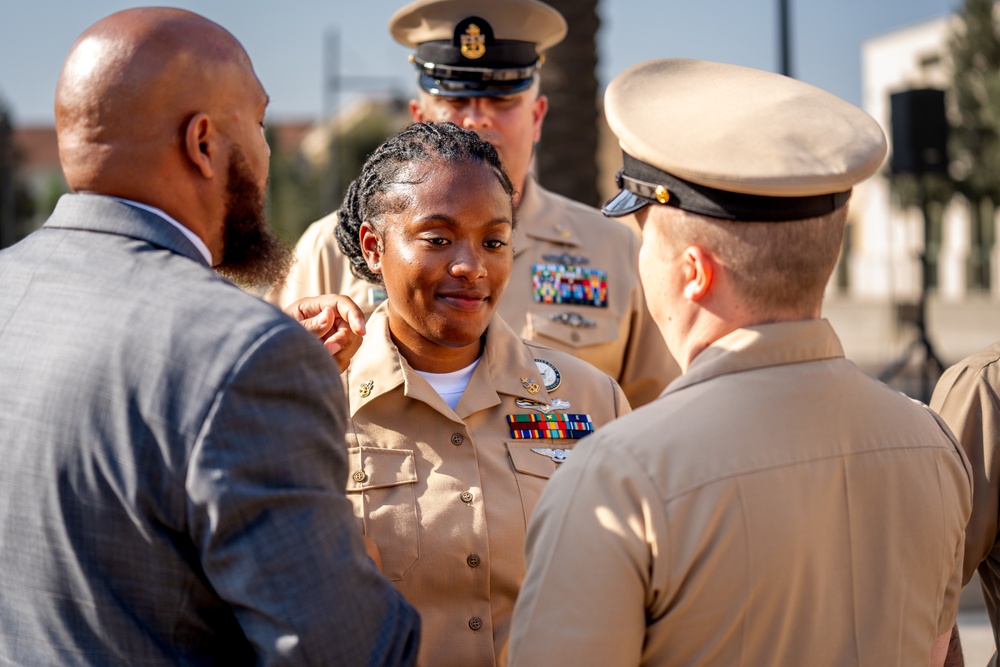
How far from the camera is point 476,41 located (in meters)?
3.94

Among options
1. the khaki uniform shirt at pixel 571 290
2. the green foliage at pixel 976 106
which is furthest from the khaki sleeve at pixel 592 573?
the green foliage at pixel 976 106

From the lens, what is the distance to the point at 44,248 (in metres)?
1.85

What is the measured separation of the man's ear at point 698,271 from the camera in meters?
1.78

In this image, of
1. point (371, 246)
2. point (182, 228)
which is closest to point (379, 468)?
point (371, 246)

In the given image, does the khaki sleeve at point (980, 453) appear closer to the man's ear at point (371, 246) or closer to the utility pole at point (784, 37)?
the man's ear at point (371, 246)

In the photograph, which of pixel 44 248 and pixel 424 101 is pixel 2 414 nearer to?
pixel 44 248

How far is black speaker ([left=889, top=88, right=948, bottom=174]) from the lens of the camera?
37.5ft

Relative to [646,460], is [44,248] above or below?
above

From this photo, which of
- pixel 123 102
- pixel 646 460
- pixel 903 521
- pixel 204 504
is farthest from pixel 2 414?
pixel 903 521

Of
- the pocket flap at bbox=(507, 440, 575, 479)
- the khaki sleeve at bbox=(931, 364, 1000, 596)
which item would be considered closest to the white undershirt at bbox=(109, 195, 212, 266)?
the pocket flap at bbox=(507, 440, 575, 479)

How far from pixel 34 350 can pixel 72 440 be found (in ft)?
0.51

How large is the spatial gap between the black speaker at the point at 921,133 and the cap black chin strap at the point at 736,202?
33.8 ft

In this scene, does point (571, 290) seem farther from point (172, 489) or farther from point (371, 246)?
point (172, 489)

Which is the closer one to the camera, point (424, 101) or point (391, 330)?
point (391, 330)
